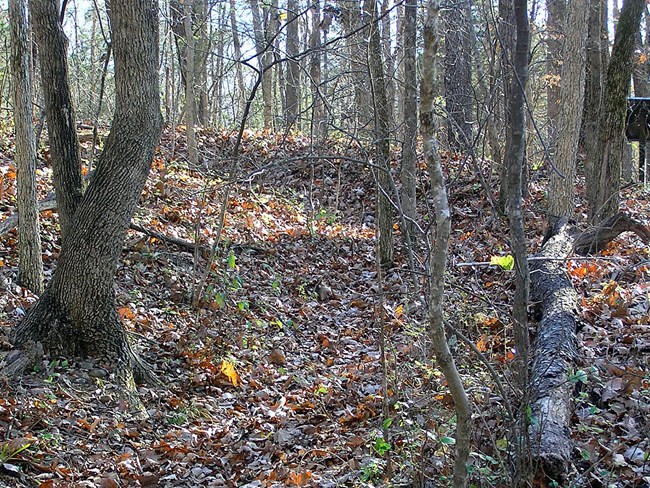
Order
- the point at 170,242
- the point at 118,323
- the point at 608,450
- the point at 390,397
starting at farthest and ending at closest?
1. the point at 170,242
2. the point at 118,323
3. the point at 390,397
4. the point at 608,450

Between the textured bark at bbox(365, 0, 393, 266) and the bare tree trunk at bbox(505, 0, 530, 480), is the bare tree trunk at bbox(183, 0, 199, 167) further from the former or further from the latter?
the bare tree trunk at bbox(505, 0, 530, 480)

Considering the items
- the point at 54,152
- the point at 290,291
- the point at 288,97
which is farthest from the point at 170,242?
the point at 288,97

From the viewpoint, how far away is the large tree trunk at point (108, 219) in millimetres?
5594

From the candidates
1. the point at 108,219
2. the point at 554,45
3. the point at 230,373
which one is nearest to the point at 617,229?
the point at 230,373

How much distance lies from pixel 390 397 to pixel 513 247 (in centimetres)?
229

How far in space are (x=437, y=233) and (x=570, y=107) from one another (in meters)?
8.06

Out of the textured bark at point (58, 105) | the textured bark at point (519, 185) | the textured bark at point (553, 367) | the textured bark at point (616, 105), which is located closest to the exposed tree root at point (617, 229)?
the textured bark at point (553, 367)

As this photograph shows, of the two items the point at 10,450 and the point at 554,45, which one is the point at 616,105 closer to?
the point at 10,450

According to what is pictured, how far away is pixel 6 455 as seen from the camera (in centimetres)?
420

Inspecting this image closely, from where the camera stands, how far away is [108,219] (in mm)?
5699

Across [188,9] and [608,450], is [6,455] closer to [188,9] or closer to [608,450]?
[608,450]

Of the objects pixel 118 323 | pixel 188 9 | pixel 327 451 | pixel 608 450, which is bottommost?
pixel 327 451

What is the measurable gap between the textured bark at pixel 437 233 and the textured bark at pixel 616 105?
248 inches

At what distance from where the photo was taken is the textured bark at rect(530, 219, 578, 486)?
3.58 meters
